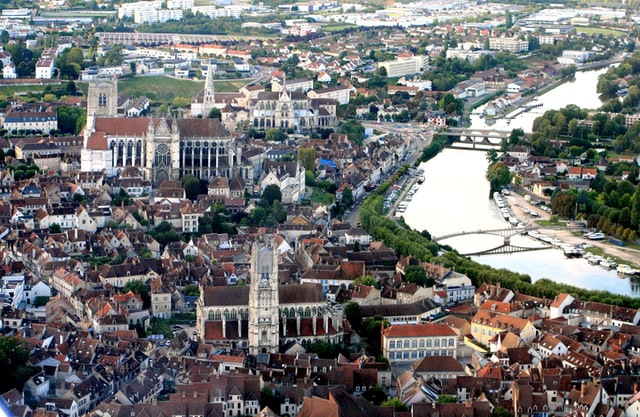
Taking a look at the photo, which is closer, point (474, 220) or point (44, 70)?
point (474, 220)

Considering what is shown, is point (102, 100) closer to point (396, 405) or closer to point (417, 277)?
point (417, 277)

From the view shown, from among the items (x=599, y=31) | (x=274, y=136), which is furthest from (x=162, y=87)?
(x=599, y=31)

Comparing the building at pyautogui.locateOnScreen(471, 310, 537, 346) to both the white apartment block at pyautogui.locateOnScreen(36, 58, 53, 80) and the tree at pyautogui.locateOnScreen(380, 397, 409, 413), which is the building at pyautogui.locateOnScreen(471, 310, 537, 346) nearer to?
the tree at pyautogui.locateOnScreen(380, 397, 409, 413)

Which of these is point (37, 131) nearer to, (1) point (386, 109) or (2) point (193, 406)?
(1) point (386, 109)

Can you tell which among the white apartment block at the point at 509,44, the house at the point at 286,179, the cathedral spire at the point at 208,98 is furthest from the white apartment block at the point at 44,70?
the white apartment block at the point at 509,44

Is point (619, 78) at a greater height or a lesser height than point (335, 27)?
lesser

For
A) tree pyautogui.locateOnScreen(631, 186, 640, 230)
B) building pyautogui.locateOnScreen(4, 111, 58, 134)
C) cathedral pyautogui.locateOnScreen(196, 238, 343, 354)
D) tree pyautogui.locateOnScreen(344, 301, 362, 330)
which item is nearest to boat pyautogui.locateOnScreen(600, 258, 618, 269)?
tree pyautogui.locateOnScreen(631, 186, 640, 230)

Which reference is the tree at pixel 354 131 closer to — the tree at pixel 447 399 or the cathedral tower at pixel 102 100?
the cathedral tower at pixel 102 100
